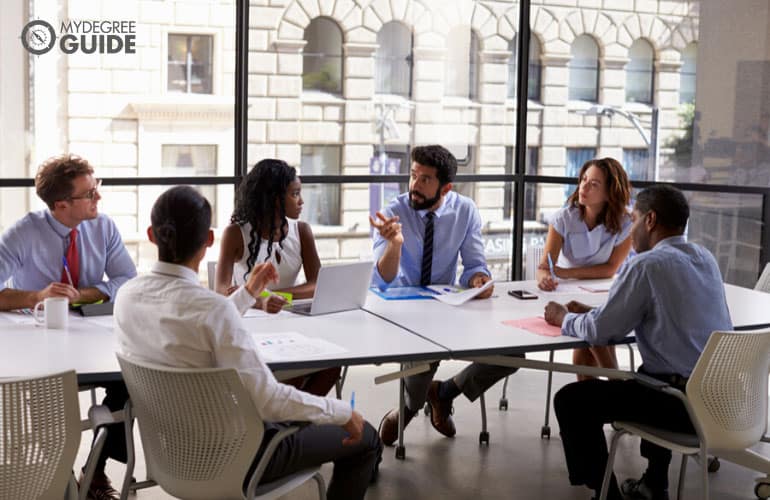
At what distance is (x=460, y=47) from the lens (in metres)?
7.32

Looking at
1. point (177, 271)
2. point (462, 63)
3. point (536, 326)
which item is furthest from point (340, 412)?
point (462, 63)

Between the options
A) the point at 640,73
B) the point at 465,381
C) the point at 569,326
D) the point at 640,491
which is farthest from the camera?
the point at 640,73

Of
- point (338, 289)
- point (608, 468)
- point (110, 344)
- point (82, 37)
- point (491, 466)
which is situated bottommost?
point (491, 466)

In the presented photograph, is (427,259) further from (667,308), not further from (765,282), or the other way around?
(765,282)

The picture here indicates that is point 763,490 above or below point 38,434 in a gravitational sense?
below

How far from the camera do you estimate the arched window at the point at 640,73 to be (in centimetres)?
701

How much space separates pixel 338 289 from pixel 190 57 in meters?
3.30

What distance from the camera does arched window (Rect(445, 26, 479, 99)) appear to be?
731 centimetres

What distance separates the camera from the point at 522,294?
4434 mm

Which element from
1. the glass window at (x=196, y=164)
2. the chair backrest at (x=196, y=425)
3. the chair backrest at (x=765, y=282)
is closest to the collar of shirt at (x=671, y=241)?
the chair backrest at (x=765, y=282)

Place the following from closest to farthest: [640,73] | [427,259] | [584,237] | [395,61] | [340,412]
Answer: [340,412], [427,259], [584,237], [640,73], [395,61]

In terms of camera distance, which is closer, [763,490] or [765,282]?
[763,490]

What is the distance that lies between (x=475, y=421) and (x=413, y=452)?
0.58 metres

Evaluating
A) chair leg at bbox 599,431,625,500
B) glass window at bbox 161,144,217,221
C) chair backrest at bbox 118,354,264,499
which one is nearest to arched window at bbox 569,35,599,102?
glass window at bbox 161,144,217,221
